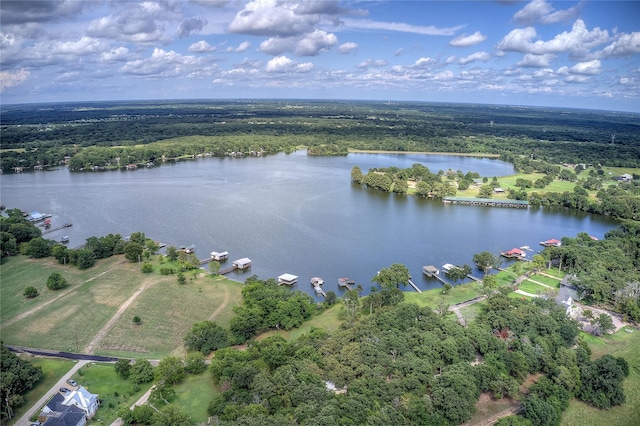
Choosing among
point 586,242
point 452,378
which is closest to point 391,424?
point 452,378

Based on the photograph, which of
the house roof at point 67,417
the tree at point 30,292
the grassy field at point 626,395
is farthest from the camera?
the tree at point 30,292

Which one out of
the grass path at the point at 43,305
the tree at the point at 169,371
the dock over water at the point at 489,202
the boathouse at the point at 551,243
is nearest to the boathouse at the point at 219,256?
the grass path at the point at 43,305

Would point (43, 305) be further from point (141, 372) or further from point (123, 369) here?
point (141, 372)

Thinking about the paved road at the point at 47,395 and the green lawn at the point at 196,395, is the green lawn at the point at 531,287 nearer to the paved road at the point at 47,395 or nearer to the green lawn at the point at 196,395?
the green lawn at the point at 196,395

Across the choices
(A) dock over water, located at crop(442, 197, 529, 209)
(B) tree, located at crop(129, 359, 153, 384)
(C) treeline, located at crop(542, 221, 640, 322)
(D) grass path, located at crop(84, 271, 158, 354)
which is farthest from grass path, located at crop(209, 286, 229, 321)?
(A) dock over water, located at crop(442, 197, 529, 209)

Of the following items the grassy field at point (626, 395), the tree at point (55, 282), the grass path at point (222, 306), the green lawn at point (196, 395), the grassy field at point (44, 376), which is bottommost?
the grassy field at point (626, 395)

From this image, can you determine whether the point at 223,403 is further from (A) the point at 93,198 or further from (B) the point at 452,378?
(A) the point at 93,198
